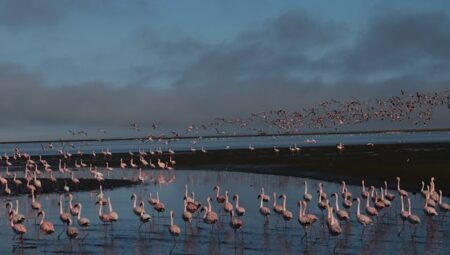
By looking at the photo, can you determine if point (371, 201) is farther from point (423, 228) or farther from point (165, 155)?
point (165, 155)

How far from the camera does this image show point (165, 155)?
82.9m

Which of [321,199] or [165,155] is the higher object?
[165,155]

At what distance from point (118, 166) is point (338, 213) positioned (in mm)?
45342

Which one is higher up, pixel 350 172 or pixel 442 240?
pixel 350 172

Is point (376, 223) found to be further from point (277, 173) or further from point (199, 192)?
point (277, 173)

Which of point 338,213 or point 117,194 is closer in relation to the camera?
point 338,213

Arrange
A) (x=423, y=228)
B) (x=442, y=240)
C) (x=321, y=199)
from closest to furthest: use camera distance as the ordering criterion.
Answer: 1. (x=442, y=240)
2. (x=423, y=228)
3. (x=321, y=199)

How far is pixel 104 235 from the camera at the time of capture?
2514 centimetres

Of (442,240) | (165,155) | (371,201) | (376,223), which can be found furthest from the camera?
(165,155)

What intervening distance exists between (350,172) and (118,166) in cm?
2666

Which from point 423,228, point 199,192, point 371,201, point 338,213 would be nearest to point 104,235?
point 338,213

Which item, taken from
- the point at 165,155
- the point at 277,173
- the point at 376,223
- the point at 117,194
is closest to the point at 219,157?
the point at 165,155

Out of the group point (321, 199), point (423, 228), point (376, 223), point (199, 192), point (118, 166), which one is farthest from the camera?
point (118, 166)

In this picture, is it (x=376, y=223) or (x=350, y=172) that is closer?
(x=376, y=223)
